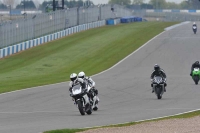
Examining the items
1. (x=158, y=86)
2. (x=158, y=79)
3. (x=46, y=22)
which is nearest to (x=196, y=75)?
(x=158, y=79)

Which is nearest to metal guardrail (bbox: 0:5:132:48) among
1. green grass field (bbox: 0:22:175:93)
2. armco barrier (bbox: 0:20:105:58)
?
armco barrier (bbox: 0:20:105:58)

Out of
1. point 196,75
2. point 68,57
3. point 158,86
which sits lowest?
point 68,57

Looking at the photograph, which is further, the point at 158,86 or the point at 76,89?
the point at 158,86

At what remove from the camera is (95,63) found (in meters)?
42.6

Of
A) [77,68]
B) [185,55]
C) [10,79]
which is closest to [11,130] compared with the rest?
[10,79]

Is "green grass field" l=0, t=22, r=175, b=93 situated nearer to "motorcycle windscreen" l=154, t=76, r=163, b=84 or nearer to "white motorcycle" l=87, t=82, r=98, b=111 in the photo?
"motorcycle windscreen" l=154, t=76, r=163, b=84

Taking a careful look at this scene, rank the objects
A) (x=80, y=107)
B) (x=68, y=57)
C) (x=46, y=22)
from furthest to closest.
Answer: (x=46, y=22) → (x=68, y=57) → (x=80, y=107)

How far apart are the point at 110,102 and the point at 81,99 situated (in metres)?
4.25

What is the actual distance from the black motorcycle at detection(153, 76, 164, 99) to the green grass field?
24.0 feet

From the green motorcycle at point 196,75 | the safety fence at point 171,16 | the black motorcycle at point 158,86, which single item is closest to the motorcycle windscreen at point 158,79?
the black motorcycle at point 158,86

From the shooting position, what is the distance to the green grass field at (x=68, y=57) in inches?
1363

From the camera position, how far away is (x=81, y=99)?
1750 centimetres

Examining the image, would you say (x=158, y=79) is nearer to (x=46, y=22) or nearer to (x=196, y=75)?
(x=196, y=75)

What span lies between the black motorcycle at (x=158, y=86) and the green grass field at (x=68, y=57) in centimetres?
731
